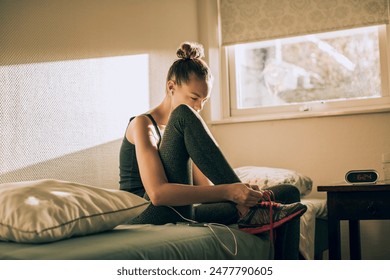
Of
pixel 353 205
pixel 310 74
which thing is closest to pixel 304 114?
pixel 310 74

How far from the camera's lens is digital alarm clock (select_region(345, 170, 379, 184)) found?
167 cm

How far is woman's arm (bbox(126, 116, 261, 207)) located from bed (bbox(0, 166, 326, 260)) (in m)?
0.08

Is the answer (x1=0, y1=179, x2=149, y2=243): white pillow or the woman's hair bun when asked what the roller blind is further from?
(x1=0, y1=179, x2=149, y2=243): white pillow

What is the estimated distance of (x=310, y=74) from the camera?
96.8 inches

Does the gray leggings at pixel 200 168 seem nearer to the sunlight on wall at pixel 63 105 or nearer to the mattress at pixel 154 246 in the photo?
the mattress at pixel 154 246

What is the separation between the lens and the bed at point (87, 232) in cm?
89

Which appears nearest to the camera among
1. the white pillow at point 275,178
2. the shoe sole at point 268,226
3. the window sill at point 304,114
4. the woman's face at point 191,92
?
the shoe sole at point 268,226

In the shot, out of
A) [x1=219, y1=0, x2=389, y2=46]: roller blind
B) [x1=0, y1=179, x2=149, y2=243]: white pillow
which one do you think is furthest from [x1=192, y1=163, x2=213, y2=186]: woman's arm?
[x1=219, y1=0, x2=389, y2=46]: roller blind

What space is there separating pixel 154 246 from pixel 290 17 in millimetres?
1734

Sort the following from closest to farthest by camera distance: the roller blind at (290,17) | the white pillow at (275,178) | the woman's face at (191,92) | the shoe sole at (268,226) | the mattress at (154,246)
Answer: the mattress at (154,246)
the shoe sole at (268,226)
the woman's face at (191,92)
the white pillow at (275,178)
the roller blind at (290,17)

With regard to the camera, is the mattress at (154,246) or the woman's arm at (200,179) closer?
the mattress at (154,246)

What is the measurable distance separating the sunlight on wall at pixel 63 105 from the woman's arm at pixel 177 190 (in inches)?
16.5

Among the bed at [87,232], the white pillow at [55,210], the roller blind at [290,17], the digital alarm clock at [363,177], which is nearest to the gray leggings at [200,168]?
the bed at [87,232]
